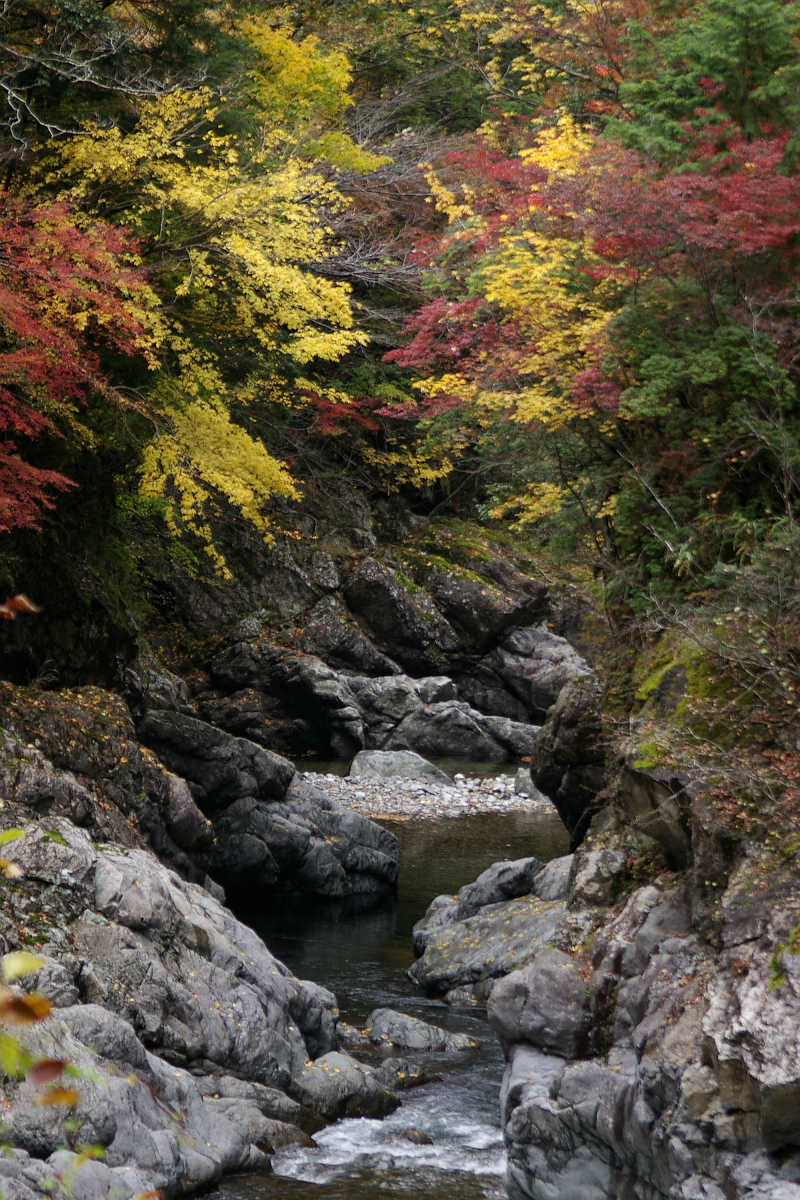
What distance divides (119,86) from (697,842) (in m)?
11.2

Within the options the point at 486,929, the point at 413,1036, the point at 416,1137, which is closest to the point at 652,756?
the point at 416,1137

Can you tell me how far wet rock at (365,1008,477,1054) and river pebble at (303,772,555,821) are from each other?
951 centimetres

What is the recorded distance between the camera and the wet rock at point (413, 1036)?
38.5 ft

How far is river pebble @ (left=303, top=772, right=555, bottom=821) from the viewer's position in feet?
72.8

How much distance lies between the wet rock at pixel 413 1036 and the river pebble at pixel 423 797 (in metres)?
9.51

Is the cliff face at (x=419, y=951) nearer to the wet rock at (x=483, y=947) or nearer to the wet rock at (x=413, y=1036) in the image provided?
the wet rock at (x=483, y=947)

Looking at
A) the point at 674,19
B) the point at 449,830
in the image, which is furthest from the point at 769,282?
the point at 449,830

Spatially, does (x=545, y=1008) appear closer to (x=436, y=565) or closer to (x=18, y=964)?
(x=18, y=964)

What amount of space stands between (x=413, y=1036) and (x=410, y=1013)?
1.08 meters

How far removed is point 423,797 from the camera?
23.1 meters

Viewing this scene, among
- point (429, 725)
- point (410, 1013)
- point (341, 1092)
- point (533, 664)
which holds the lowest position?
point (429, 725)

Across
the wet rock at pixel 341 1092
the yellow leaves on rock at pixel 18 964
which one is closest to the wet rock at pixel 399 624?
the wet rock at pixel 341 1092

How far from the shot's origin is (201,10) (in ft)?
48.7

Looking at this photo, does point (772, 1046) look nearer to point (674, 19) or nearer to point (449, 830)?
point (674, 19)
